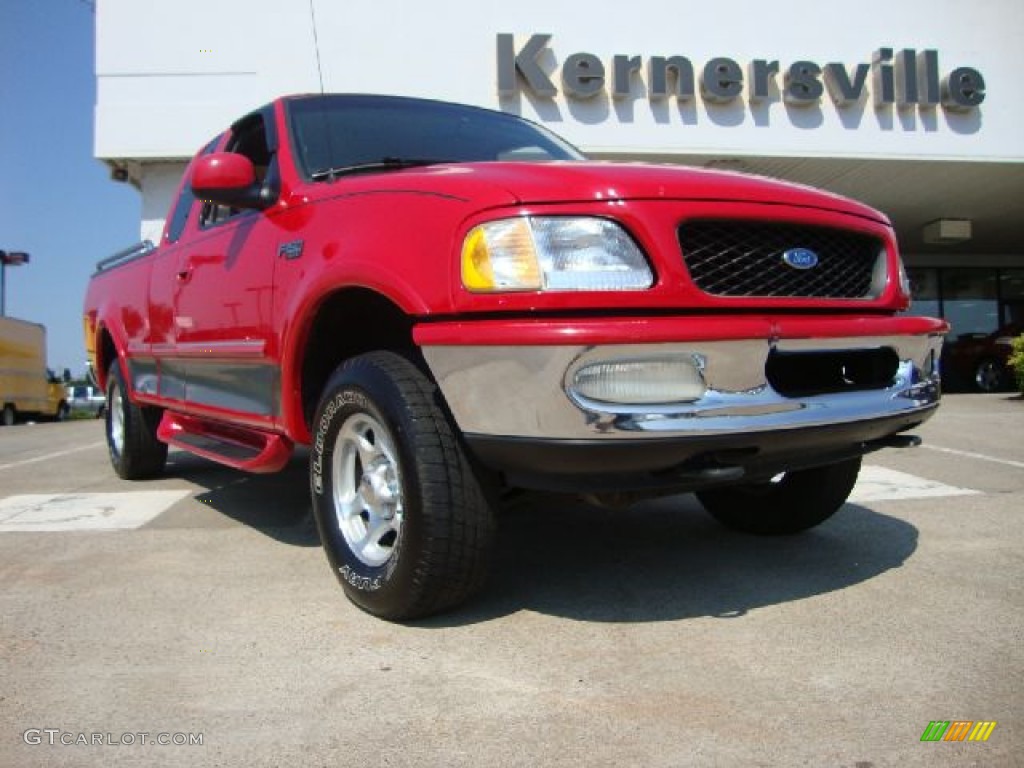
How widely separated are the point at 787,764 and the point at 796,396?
105 centimetres

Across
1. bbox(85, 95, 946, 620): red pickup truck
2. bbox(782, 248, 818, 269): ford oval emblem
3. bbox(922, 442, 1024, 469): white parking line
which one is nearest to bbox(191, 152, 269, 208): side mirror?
bbox(85, 95, 946, 620): red pickup truck

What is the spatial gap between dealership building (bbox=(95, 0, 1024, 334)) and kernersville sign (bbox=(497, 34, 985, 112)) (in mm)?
26

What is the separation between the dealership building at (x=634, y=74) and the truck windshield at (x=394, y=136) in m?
8.12

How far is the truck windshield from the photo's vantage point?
10.7 ft

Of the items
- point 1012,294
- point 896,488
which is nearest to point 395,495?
point 896,488

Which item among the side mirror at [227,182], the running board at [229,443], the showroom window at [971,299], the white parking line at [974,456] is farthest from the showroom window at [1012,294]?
the side mirror at [227,182]

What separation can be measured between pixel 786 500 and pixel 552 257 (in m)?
1.86

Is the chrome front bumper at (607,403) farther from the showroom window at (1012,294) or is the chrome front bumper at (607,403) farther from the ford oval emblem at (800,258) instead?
the showroom window at (1012,294)

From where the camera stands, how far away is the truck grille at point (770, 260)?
7.68 feet

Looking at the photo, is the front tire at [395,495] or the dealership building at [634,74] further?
the dealership building at [634,74]

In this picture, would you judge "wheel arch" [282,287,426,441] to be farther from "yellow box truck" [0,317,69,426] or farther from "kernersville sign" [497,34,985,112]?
"yellow box truck" [0,317,69,426]

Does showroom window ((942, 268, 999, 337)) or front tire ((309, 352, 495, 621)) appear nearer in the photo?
front tire ((309, 352, 495, 621))

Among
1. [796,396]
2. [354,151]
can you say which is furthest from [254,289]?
[796,396]

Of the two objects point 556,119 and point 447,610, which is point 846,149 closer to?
point 556,119
